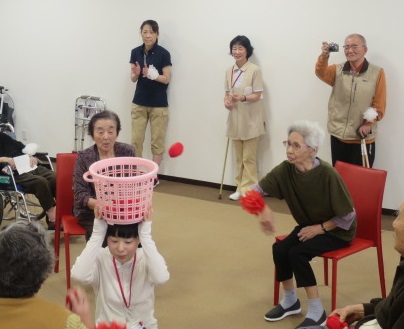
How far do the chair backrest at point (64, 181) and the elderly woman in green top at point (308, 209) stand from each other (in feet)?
3.86

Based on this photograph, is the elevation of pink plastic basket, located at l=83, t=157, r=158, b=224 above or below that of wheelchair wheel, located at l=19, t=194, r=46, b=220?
above

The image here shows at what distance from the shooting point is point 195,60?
19.2 ft

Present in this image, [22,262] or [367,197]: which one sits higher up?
[22,262]

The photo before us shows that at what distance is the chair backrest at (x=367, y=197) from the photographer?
3.20m

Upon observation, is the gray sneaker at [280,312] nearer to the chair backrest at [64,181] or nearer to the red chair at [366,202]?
the red chair at [366,202]

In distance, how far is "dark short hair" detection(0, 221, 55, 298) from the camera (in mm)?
1618

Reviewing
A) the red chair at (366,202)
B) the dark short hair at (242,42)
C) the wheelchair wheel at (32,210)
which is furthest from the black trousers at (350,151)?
the wheelchair wheel at (32,210)

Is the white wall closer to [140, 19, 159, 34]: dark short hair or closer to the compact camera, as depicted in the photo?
[140, 19, 159, 34]: dark short hair

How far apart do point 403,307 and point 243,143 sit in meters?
3.72

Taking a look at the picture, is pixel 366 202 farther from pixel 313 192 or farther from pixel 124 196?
pixel 124 196

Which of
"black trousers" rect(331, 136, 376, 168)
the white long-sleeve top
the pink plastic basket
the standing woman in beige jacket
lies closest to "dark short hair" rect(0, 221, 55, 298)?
the white long-sleeve top

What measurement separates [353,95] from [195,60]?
1.79m

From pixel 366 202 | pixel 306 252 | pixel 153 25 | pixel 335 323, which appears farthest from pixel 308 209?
pixel 153 25

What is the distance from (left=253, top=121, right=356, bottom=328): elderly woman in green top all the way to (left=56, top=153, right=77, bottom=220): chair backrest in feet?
3.86
